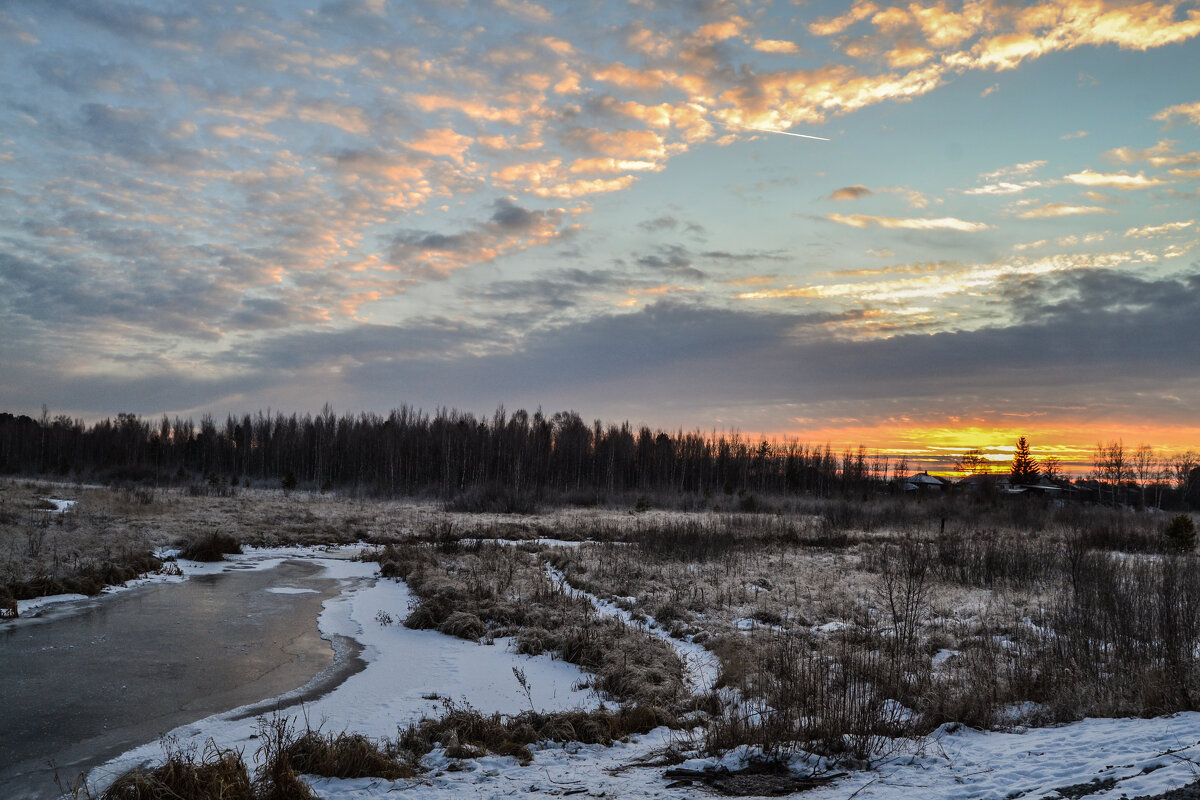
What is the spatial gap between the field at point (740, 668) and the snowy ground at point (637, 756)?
33mm

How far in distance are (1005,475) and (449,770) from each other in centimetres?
10852

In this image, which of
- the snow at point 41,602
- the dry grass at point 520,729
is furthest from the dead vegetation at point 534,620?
the snow at point 41,602

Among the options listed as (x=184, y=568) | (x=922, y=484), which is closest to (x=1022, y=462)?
(x=922, y=484)

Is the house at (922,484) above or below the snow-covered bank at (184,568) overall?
above

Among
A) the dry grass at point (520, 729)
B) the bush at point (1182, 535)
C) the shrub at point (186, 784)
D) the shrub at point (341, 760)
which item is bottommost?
the dry grass at point (520, 729)

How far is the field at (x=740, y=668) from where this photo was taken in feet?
19.6

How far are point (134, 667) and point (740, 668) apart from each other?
904cm

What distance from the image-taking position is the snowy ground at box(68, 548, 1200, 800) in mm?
5105

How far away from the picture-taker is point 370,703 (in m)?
9.05

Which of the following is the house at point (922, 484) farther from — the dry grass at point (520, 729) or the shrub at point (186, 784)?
the shrub at point (186, 784)

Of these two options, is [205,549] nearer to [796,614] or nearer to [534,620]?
[534,620]

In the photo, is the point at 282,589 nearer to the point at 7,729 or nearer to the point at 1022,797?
the point at 7,729

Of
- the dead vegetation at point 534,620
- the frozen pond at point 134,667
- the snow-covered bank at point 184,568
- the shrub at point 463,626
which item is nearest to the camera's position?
the frozen pond at point 134,667

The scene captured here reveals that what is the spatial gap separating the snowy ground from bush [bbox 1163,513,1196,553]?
22268 mm
